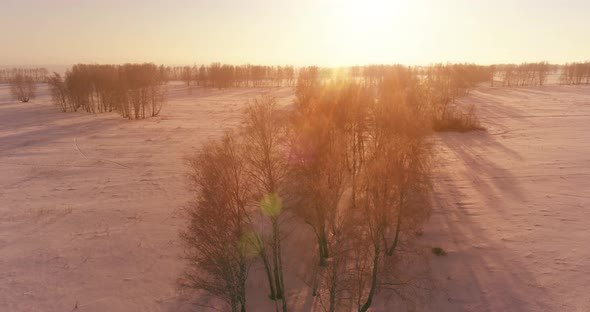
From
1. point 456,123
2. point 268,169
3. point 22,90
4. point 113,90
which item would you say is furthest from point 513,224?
point 22,90

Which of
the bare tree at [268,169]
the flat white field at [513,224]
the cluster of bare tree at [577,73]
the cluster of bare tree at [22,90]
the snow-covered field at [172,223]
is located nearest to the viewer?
the bare tree at [268,169]

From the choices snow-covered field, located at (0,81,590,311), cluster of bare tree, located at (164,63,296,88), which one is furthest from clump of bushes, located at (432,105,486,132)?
cluster of bare tree, located at (164,63,296,88)

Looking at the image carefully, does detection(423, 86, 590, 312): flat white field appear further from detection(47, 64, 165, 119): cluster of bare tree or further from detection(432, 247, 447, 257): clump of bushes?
detection(47, 64, 165, 119): cluster of bare tree

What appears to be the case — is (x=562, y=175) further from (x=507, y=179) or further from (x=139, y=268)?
(x=139, y=268)

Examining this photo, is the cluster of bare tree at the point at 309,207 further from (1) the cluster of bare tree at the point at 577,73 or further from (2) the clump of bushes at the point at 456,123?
(1) the cluster of bare tree at the point at 577,73

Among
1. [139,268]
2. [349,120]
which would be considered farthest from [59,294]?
[349,120]

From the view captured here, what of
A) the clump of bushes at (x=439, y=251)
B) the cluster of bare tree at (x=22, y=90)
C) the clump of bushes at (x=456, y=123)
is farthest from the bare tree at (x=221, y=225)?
the cluster of bare tree at (x=22, y=90)

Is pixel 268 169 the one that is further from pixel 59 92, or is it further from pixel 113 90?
pixel 59 92
